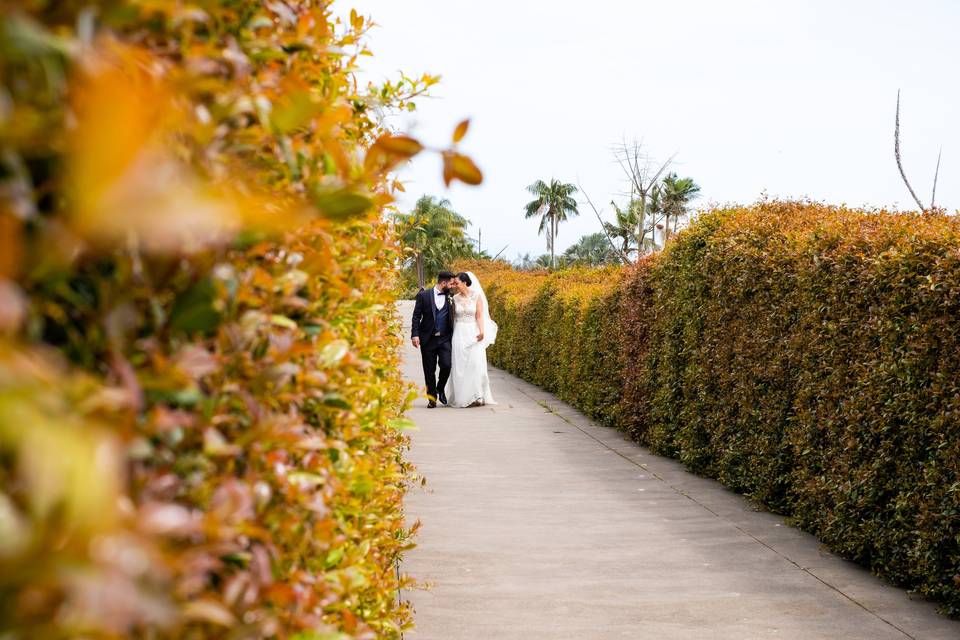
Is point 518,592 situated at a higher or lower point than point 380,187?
lower

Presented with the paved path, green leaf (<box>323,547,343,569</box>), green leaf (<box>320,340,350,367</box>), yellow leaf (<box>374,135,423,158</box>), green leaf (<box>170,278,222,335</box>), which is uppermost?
yellow leaf (<box>374,135,423,158</box>)

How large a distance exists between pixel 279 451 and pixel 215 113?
2.01ft

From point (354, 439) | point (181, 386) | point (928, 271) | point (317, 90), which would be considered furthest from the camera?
point (928, 271)

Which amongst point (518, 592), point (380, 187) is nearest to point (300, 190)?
point (380, 187)

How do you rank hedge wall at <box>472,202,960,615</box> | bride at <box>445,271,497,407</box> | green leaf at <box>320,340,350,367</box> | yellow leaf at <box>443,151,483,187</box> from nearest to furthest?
1. yellow leaf at <box>443,151,483,187</box>
2. green leaf at <box>320,340,350,367</box>
3. hedge wall at <box>472,202,960,615</box>
4. bride at <box>445,271,497,407</box>

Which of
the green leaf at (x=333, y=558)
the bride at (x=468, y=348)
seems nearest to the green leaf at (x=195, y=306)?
the green leaf at (x=333, y=558)

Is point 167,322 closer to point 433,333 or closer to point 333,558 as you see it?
point 333,558

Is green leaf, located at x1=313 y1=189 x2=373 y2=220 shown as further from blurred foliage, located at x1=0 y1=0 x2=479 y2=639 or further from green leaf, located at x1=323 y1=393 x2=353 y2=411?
green leaf, located at x1=323 y1=393 x2=353 y2=411

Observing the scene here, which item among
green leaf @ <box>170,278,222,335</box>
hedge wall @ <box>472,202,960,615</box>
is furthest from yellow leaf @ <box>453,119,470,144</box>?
hedge wall @ <box>472,202,960,615</box>

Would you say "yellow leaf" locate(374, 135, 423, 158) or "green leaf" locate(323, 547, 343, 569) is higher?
"yellow leaf" locate(374, 135, 423, 158)

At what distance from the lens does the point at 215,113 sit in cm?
137

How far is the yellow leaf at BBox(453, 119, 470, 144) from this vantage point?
1.42 metres

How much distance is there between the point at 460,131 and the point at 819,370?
592cm

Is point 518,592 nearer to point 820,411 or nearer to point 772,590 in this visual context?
point 772,590
